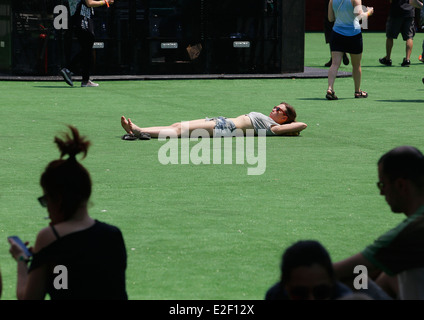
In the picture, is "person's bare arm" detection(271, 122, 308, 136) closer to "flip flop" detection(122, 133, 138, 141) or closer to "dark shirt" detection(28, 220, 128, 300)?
"flip flop" detection(122, 133, 138, 141)

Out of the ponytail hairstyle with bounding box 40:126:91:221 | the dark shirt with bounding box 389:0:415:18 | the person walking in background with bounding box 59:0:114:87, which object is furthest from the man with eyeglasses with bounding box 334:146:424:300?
the dark shirt with bounding box 389:0:415:18

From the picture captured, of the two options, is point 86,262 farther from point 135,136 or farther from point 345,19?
point 345,19

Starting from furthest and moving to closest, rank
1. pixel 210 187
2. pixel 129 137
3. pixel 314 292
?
pixel 129 137 → pixel 210 187 → pixel 314 292

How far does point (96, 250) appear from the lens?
4.53 meters

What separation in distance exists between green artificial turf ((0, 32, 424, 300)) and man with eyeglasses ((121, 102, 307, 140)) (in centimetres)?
17

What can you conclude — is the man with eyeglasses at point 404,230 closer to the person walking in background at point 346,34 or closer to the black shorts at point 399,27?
the person walking in background at point 346,34

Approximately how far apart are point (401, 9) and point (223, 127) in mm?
14625

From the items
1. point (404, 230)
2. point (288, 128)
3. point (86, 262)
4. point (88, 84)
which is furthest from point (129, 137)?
point (404, 230)

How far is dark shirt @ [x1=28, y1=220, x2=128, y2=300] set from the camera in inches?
176

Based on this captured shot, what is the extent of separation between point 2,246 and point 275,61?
690 inches

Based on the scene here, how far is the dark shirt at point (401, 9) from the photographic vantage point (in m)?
26.0

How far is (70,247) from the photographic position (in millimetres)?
4477

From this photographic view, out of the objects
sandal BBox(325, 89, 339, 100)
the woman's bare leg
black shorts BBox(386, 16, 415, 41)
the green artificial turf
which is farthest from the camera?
black shorts BBox(386, 16, 415, 41)
